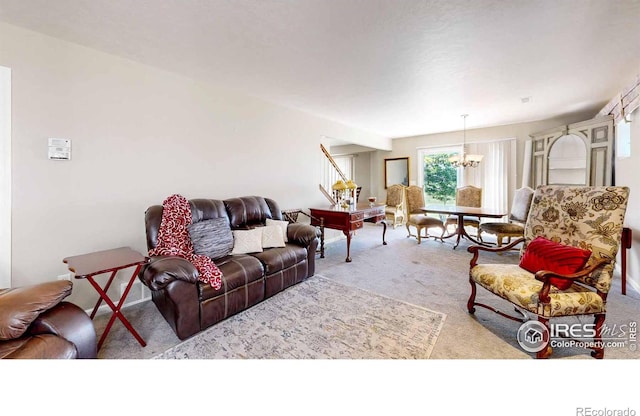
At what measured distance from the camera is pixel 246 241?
264cm

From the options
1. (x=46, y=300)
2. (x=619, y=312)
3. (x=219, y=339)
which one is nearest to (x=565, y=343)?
(x=619, y=312)

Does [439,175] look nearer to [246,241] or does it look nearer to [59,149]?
[246,241]

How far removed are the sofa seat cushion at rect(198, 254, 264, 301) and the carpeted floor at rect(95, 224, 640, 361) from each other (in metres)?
0.42

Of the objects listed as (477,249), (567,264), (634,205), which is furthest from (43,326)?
(634,205)

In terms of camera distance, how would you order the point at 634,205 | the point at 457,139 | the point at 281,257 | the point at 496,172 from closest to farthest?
the point at 281,257, the point at 634,205, the point at 496,172, the point at 457,139

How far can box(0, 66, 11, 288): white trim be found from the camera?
6.11 feet

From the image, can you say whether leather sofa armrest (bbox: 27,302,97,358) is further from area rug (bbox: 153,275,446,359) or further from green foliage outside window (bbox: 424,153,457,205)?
green foliage outside window (bbox: 424,153,457,205)

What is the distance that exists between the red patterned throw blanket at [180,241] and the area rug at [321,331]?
0.42 metres

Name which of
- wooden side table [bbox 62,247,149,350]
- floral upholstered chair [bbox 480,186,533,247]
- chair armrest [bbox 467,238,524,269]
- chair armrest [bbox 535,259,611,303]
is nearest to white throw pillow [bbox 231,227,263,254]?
wooden side table [bbox 62,247,149,350]

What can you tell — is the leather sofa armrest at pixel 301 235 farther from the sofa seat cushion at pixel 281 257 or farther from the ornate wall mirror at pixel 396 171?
the ornate wall mirror at pixel 396 171

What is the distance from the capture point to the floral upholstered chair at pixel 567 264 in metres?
1.63

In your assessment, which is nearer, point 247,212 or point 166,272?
point 166,272

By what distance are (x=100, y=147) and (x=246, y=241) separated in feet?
5.18

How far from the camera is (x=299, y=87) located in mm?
3180
